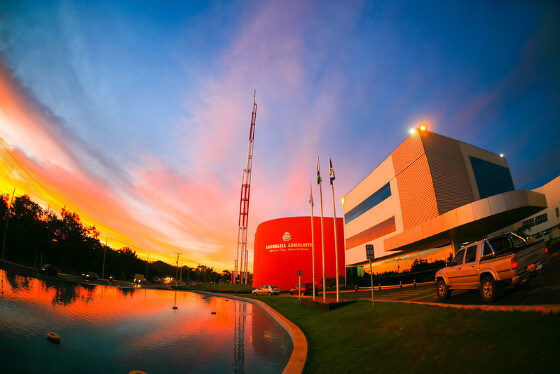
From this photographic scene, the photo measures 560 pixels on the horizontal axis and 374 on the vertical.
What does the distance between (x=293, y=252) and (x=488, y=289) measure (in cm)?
4901

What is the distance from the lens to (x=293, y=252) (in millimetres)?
57281

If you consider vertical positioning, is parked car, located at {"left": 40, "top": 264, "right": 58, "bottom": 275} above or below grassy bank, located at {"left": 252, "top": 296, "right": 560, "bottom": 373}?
above

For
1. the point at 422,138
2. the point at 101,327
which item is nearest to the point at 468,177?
the point at 422,138

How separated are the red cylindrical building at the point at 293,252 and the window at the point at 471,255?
44.6 m

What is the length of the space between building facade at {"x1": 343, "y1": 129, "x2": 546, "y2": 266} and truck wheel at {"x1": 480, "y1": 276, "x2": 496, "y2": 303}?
15159 mm

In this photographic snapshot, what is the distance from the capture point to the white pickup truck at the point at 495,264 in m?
8.71

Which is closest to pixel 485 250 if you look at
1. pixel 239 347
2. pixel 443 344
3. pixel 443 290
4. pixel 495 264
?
pixel 495 264

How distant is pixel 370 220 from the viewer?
43.1 meters

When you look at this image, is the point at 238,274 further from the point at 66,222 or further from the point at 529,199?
the point at 529,199

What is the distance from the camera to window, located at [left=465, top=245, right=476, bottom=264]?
34.0 ft

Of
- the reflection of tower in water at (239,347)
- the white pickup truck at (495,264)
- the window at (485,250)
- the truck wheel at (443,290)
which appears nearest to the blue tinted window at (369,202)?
the truck wheel at (443,290)

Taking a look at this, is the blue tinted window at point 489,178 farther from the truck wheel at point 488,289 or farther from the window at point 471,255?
the truck wheel at point 488,289


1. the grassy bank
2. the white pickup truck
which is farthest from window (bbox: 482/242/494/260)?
the grassy bank

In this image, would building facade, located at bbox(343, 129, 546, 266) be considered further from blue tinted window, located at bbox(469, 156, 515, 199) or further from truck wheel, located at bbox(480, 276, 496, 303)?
truck wheel, located at bbox(480, 276, 496, 303)
